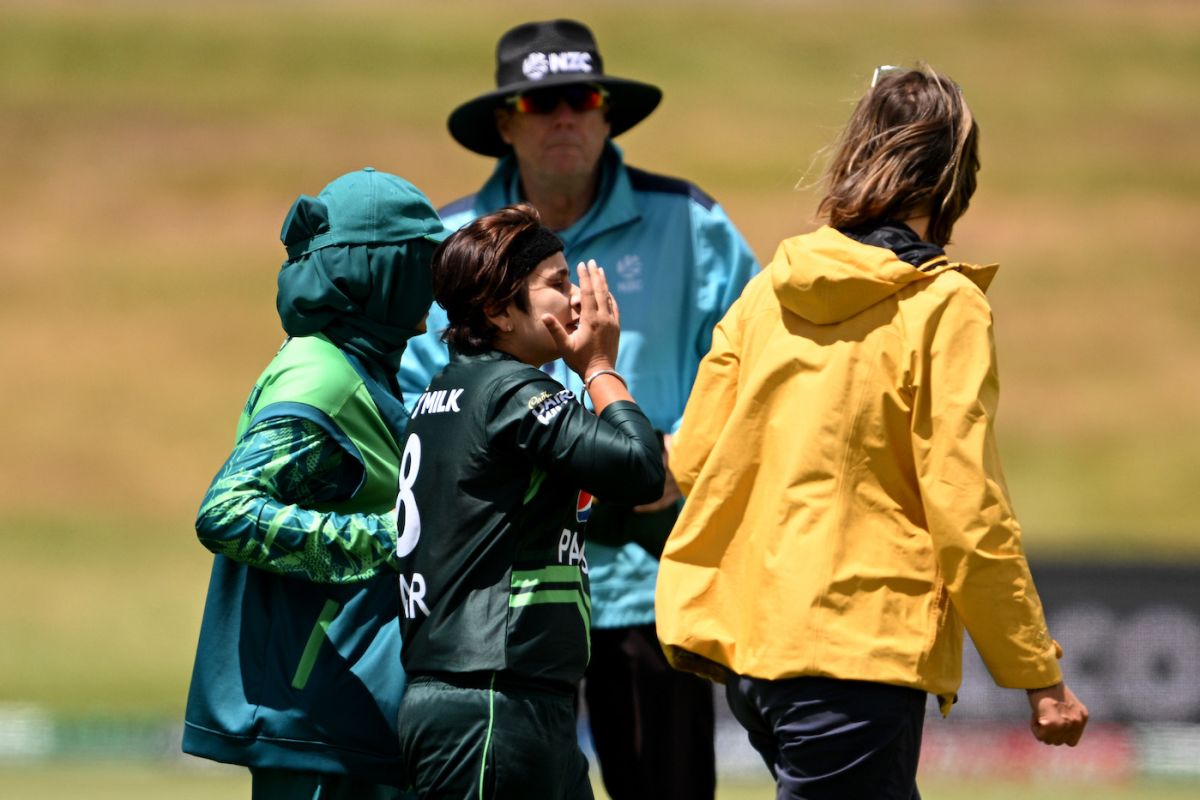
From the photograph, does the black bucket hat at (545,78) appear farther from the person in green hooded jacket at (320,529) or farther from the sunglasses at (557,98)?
the person in green hooded jacket at (320,529)

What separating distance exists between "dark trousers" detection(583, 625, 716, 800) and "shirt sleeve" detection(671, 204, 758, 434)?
0.74 meters

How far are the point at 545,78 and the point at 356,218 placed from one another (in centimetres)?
140

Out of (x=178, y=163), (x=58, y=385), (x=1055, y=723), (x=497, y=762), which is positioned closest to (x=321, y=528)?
(x=497, y=762)

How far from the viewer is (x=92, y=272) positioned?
20984mm

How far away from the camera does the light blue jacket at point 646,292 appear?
4781 mm

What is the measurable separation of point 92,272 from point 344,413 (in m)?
18.1

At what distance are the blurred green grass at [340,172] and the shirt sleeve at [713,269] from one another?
26.0 ft

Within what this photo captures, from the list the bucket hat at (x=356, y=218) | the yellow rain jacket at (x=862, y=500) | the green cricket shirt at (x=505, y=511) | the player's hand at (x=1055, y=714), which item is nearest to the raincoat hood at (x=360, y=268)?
the bucket hat at (x=356, y=218)

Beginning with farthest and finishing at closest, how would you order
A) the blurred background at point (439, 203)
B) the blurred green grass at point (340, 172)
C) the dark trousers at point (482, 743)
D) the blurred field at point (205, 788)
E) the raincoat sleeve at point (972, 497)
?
the blurred green grass at point (340, 172), the blurred background at point (439, 203), the blurred field at point (205, 788), the dark trousers at point (482, 743), the raincoat sleeve at point (972, 497)

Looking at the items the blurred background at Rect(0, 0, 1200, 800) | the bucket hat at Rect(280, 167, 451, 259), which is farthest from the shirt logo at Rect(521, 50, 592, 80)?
the blurred background at Rect(0, 0, 1200, 800)

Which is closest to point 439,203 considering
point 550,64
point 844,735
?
point 550,64

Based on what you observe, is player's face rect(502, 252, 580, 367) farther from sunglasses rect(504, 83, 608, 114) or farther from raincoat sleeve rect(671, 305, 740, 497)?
sunglasses rect(504, 83, 608, 114)

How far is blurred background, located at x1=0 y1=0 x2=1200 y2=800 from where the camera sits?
909 centimetres

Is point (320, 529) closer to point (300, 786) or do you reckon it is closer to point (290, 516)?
point (290, 516)
